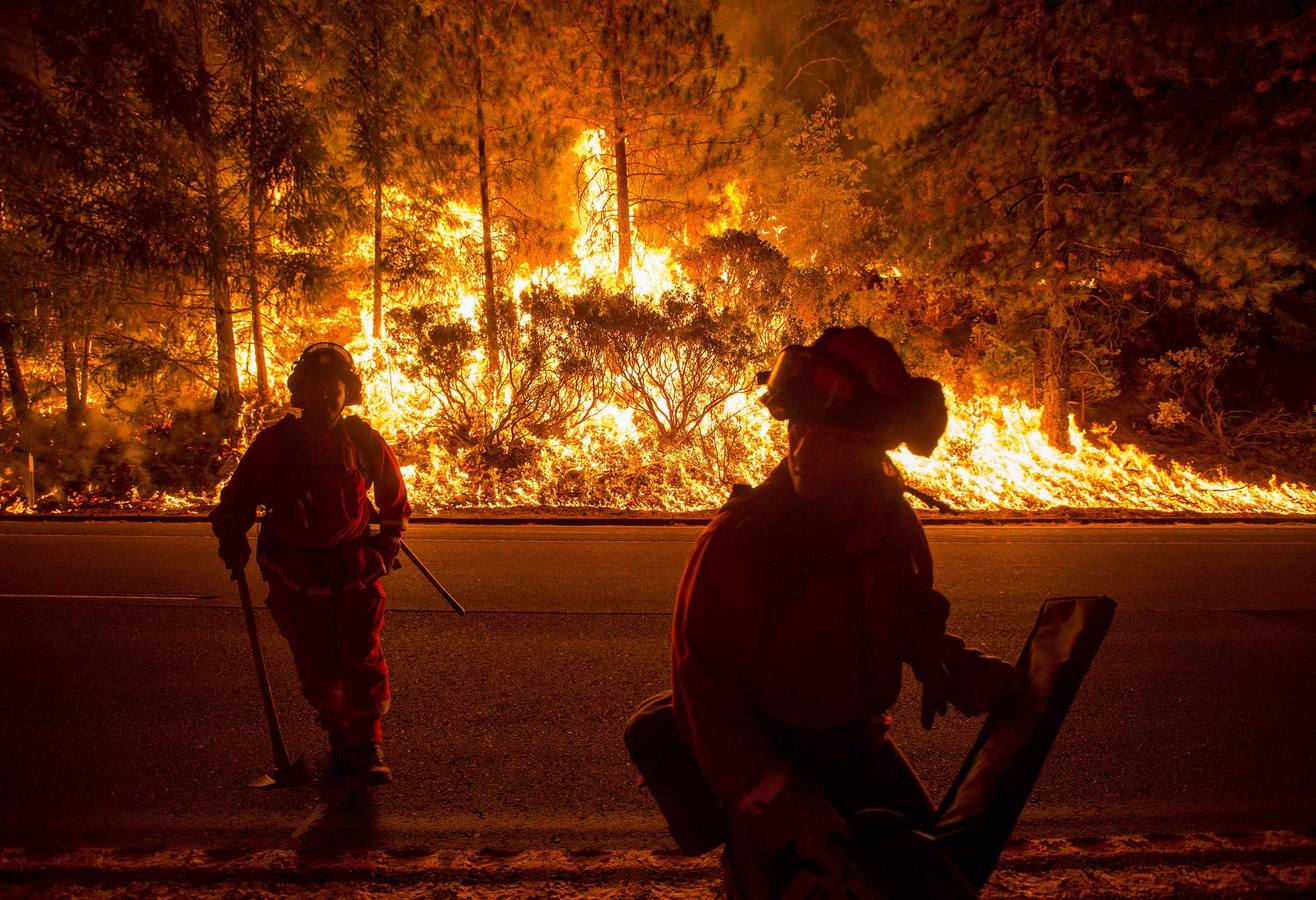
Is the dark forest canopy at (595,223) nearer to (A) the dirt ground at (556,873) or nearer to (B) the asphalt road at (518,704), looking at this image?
(B) the asphalt road at (518,704)

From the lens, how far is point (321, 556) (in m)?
3.40

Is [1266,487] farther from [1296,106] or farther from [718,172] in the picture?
[718,172]

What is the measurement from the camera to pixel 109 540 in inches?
345

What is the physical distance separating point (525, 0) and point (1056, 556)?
13.6 m

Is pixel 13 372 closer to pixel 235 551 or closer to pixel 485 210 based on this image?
pixel 485 210

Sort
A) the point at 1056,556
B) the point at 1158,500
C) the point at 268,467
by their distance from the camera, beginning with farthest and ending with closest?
the point at 1158,500, the point at 1056,556, the point at 268,467

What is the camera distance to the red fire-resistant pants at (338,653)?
3.37 metres

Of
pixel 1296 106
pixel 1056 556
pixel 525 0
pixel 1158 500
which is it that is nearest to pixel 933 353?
pixel 1158 500

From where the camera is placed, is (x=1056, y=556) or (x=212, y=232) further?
(x=212, y=232)

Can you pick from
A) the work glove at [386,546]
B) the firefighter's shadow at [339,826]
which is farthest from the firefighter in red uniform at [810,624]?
the work glove at [386,546]

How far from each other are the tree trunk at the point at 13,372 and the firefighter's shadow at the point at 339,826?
1312cm

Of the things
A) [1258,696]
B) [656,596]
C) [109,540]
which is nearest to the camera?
A: [1258,696]

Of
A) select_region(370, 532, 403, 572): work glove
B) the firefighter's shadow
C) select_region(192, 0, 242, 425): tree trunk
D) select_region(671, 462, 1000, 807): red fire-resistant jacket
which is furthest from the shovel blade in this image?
select_region(192, 0, 242, 425): tree trunk

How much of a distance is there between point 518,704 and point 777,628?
122 inches
